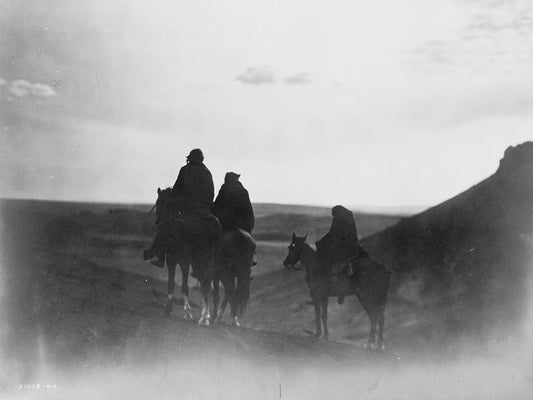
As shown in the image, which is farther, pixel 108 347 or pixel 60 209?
pixel 60 209

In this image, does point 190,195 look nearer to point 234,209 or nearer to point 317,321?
point 234,209

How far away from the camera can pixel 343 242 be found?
14867 mm

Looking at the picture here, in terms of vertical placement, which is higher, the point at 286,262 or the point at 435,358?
the point at 286,262

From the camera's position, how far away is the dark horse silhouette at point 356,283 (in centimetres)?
1448

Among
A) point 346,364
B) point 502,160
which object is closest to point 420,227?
point 502,160

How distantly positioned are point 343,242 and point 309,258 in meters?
0.75

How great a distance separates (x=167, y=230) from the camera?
45.0 feet

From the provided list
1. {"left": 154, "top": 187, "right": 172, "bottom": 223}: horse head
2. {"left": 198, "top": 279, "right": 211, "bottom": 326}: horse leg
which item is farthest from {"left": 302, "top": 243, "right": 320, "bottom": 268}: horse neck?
{"left": 154, "top": 187, "right": 172, "bottom": 223}: horse head

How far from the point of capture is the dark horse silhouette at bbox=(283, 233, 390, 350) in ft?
47.5

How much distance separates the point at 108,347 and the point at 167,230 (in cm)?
240

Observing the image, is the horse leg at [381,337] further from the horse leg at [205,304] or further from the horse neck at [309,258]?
the horse leg at [205,304]

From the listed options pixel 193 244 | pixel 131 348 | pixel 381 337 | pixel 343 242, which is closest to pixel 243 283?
pixel 193 244

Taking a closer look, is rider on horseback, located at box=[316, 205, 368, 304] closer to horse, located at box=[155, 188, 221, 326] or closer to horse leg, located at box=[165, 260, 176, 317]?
horse, located at box=[155, 188, 221, 326]

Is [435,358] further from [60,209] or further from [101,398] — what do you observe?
[60,209]
